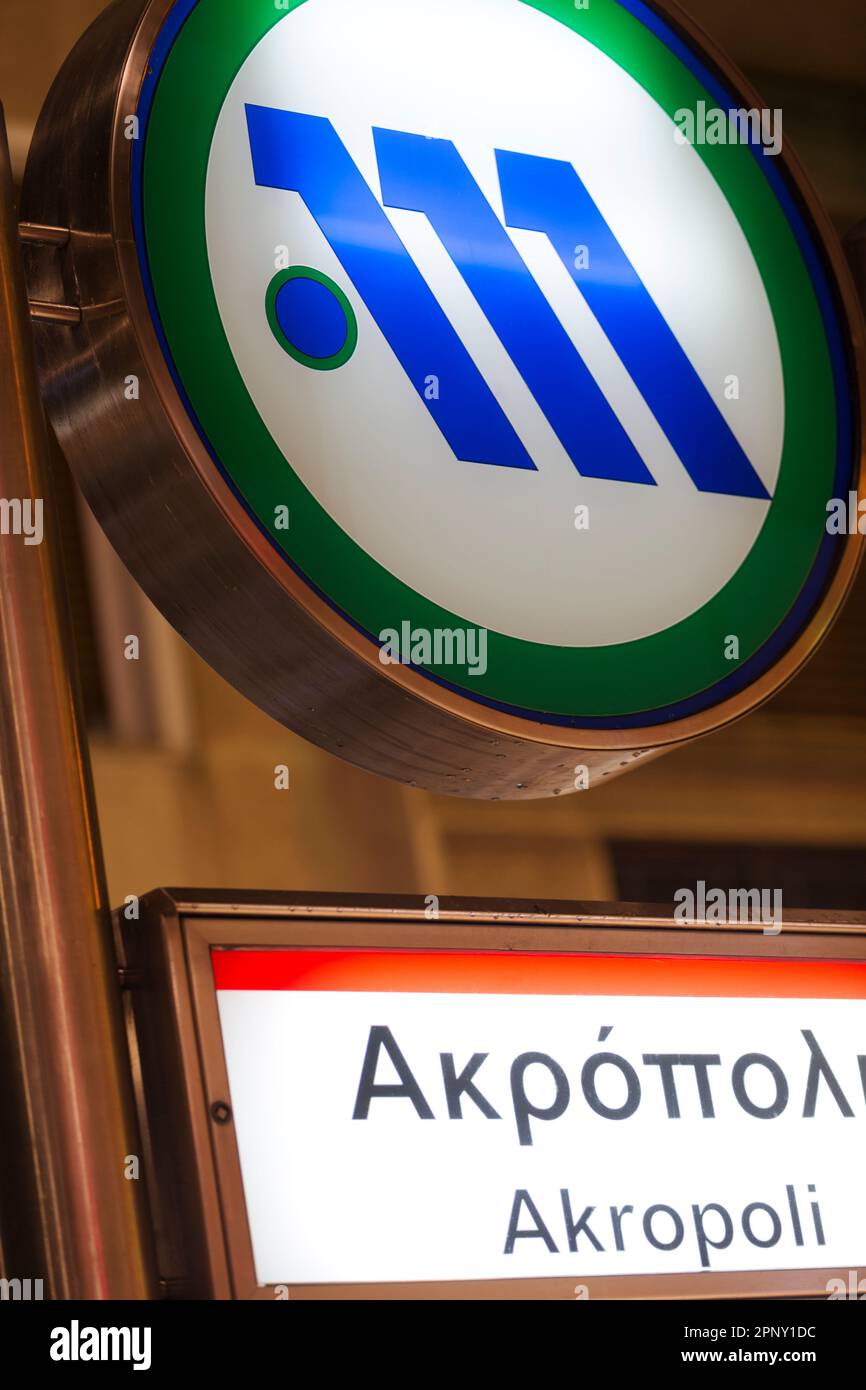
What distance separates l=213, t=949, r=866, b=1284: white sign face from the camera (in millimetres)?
1069

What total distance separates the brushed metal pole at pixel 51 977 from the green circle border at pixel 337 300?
0.21 m

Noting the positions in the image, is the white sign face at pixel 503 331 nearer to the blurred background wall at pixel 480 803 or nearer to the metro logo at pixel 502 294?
the metro logo at pixel 502 294

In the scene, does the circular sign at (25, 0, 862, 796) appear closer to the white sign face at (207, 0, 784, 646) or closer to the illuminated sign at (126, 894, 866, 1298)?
the white sign face at (207, 0, 784, 646)

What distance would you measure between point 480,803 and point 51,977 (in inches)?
143

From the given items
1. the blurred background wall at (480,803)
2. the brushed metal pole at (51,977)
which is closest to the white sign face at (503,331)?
the brushed metal pole at (51,977)

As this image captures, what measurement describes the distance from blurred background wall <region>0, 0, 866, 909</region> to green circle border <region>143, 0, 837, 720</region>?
2.81 metres

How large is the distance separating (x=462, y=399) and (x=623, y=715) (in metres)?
0.29

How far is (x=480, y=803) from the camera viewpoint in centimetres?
466

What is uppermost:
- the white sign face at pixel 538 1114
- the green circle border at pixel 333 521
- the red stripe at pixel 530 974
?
the green circle border at pixel 333 521

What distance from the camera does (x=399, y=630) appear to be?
1.21m

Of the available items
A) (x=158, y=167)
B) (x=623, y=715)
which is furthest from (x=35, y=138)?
(x=623, y=715)

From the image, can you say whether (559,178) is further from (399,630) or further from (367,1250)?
(367,1250)

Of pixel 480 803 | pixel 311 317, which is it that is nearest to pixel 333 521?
pixel 311 317

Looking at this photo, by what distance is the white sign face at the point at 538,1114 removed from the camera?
3.51ft
